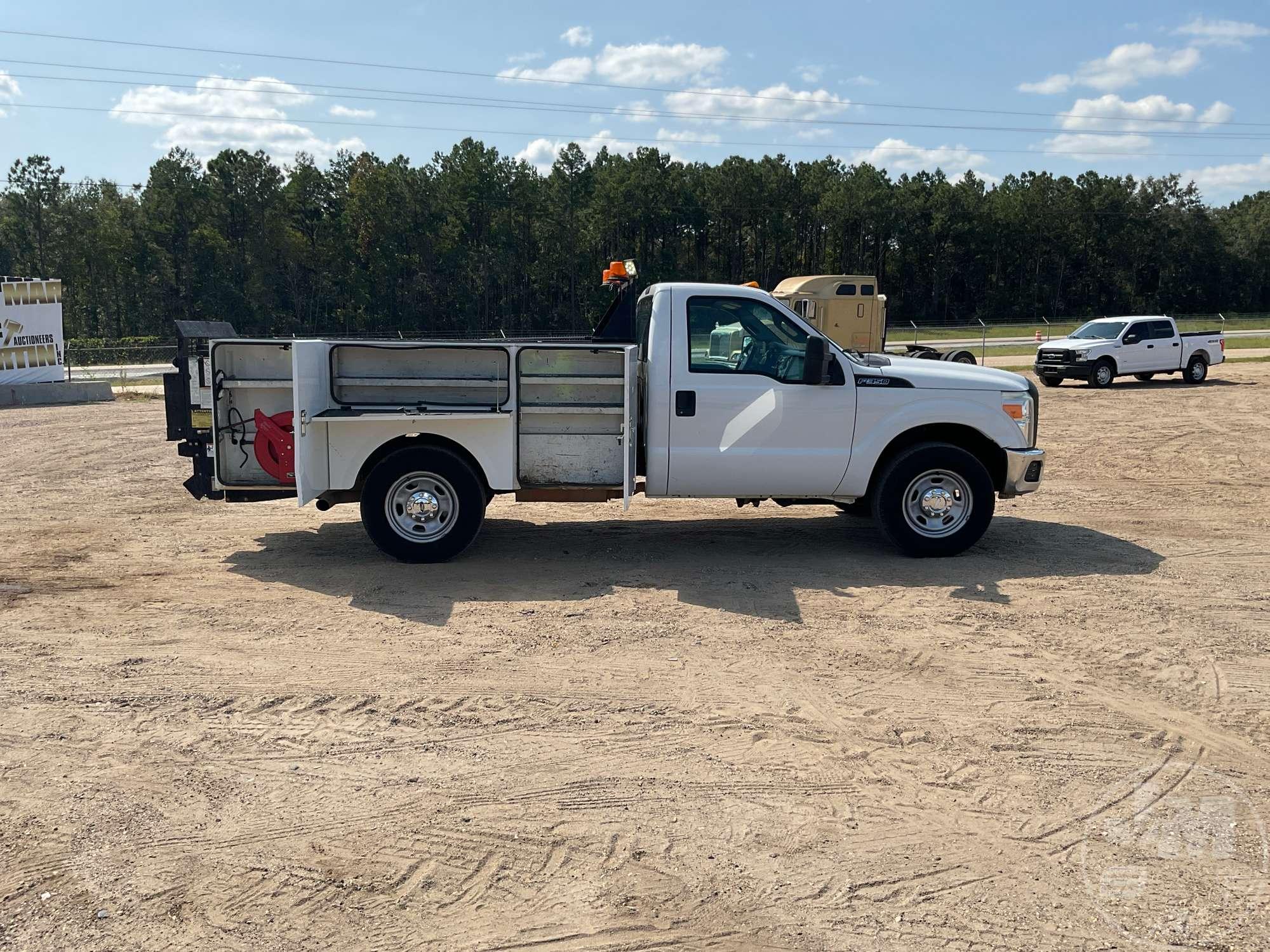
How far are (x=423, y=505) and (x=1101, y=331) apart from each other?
79.5ft

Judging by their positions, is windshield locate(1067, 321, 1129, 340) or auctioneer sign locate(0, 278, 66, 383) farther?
windshield locate(1067, 321, 1129, 340)

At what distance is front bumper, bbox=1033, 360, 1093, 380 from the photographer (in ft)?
86.2

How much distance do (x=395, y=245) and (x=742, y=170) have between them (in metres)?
27.3

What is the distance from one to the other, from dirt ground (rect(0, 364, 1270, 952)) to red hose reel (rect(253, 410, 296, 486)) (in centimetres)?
83

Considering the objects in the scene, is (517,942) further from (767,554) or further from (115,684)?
(767,554)

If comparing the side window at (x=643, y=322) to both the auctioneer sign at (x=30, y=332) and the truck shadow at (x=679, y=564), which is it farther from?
the auctioneer sign at (x=30, y=332)

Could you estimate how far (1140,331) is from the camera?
88.2ft

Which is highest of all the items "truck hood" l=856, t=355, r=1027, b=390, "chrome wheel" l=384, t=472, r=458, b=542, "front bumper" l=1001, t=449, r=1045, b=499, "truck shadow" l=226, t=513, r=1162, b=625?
"truck hood" l=856, t=355, r=1027, b=390

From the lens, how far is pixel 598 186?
7062 centimetres

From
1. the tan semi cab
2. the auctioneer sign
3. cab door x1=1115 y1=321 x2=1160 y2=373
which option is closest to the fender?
the tan semi cab

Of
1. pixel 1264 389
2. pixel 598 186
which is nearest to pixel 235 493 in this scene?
pixel 1264 389

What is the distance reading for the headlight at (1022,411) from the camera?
8.42 metres

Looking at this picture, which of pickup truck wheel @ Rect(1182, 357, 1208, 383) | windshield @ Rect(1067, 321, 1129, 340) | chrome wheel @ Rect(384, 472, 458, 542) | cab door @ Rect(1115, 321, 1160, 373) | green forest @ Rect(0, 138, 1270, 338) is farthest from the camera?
green forest @ Rect(0, 138, 1270, 338)

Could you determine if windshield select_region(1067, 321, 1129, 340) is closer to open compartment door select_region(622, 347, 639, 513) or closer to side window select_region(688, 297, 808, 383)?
side window select_region(688, 297, 808, 383)
